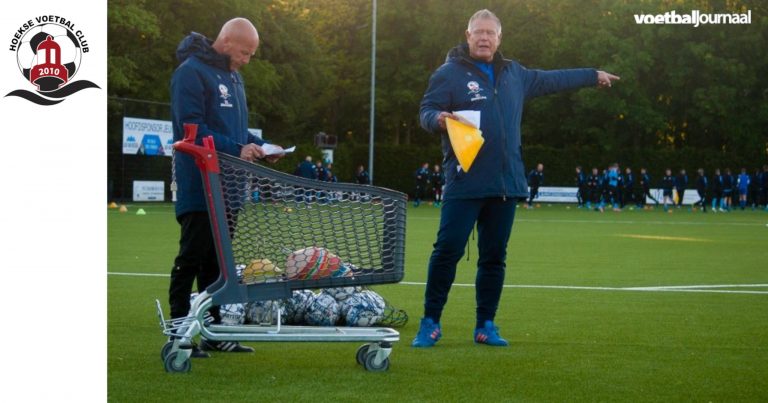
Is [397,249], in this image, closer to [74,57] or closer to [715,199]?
[74,57]

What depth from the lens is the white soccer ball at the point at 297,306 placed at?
29.0 feet

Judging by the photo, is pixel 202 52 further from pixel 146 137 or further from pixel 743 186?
pixel 743 186

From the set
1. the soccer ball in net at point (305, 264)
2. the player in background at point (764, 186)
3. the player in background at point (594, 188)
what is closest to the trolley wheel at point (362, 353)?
the soccer ball in net at point (305, 264)

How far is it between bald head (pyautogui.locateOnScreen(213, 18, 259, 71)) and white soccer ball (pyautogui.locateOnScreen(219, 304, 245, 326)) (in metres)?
1.87

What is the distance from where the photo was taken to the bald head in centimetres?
752

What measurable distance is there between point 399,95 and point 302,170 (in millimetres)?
24861

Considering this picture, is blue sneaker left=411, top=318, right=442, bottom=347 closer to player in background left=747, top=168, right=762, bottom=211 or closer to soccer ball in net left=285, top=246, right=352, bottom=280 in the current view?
soccer ball in net left=285, top=246, right=352, bottom=280

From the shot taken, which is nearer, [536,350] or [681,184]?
[536,350]

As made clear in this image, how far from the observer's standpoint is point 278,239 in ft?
22.0

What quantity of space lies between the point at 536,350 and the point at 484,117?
1588 millimetres

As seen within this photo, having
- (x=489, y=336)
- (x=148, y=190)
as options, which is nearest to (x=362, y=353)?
(x=489, y=336)

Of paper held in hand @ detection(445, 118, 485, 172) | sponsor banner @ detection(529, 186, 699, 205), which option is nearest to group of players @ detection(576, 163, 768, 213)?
sponsor banner @ detection(529, 186, 699, 205)

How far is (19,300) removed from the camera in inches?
279

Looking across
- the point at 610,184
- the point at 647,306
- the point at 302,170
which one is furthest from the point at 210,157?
the point at 610,184
